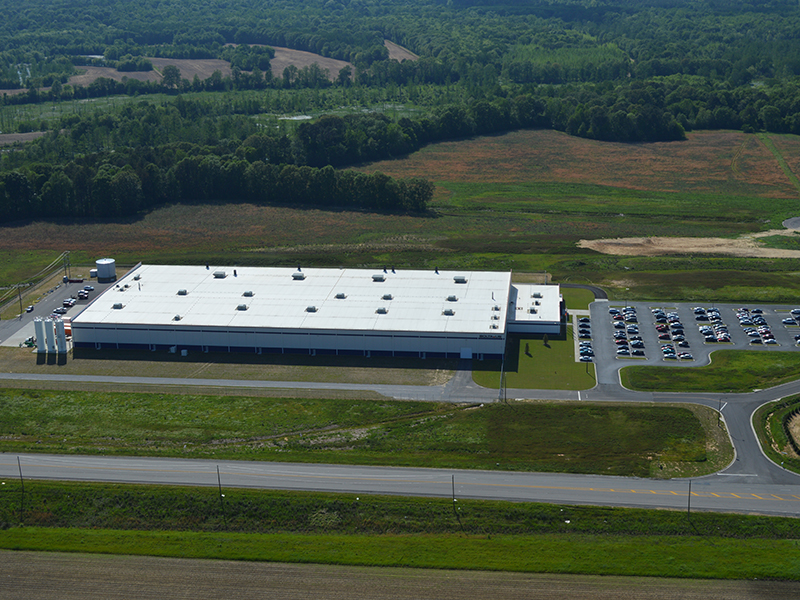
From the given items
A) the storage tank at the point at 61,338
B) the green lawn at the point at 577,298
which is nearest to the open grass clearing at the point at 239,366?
the storage tank at the point at 61,338

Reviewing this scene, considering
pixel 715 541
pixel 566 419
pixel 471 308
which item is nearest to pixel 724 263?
pixel 471 308

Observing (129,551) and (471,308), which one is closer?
(129,551)

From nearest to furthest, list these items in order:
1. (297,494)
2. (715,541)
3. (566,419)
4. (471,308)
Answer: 1. (715,541)
2. (297,494)
3. (566,419)
4. (471,308)

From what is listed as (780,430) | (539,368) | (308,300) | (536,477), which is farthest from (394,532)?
(308,300)

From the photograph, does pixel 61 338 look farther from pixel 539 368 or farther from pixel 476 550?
pixel 476 550

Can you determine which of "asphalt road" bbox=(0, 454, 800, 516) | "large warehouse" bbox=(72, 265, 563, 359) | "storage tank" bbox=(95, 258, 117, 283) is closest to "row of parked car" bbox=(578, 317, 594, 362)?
"large warehouse" bbox=(72, 265, 563, 359)

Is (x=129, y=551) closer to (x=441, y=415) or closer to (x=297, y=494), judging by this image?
(x=297, y=494)

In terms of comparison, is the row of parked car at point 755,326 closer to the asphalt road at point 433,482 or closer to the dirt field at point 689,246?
the dirt field at point 689,246
